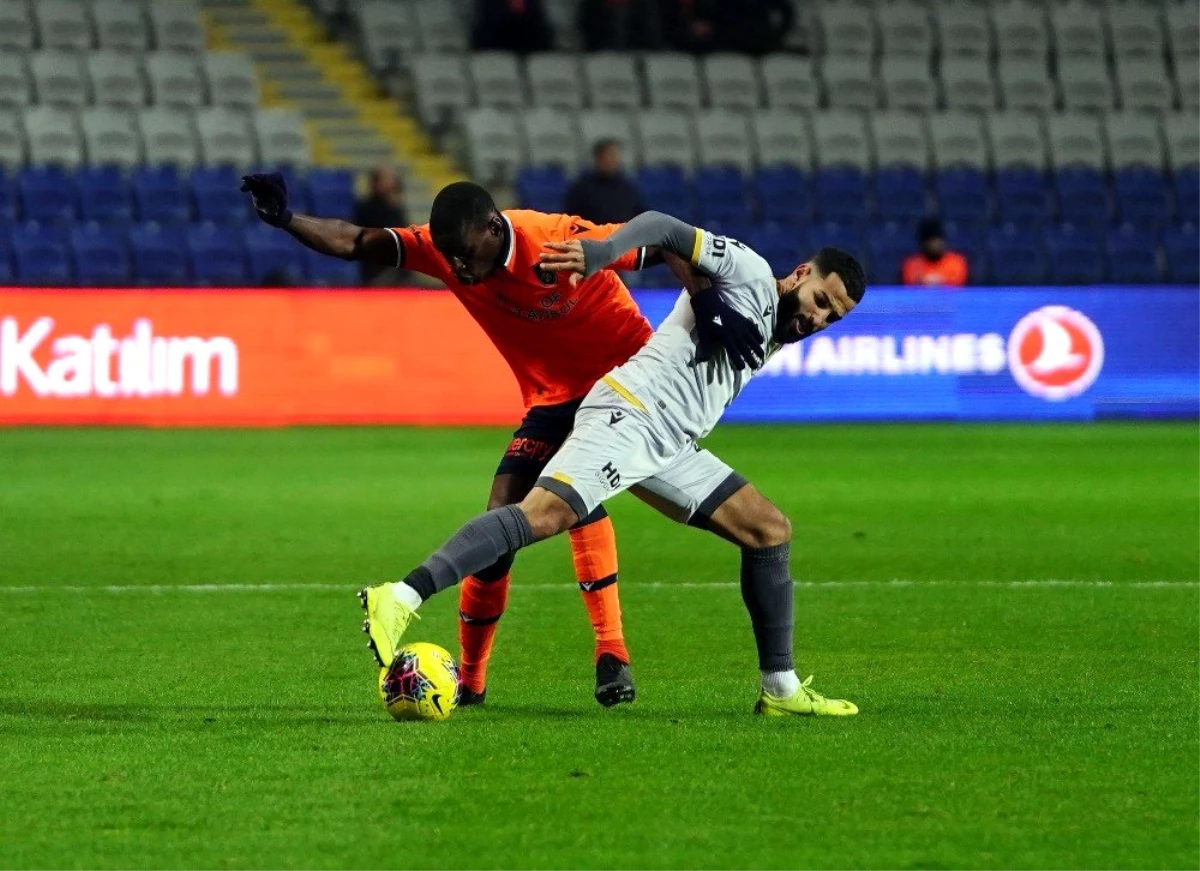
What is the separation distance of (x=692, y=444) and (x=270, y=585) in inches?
143

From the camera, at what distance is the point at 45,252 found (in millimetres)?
20438

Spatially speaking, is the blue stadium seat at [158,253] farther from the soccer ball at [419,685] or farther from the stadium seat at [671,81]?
the soccer ball at [419,685]

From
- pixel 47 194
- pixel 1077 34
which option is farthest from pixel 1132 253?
pixel 47 194

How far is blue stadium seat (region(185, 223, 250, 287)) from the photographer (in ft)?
68.4

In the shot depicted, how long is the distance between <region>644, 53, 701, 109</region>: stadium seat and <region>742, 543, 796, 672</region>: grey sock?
19233 millimetres

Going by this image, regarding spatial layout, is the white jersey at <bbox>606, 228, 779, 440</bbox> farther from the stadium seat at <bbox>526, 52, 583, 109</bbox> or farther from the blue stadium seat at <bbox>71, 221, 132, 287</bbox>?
the stadium seat at <bbox>526, 52, 583, 109</bbox>

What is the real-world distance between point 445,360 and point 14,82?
7797 mm

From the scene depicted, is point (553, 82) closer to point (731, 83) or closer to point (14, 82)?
point (731, 83)

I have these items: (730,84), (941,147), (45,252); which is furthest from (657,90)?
(45,252)

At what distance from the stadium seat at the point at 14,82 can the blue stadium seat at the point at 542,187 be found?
558 cm

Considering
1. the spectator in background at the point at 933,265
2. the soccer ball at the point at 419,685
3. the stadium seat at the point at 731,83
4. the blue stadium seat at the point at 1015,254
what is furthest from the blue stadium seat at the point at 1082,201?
the soccer ball at the point at 419,685

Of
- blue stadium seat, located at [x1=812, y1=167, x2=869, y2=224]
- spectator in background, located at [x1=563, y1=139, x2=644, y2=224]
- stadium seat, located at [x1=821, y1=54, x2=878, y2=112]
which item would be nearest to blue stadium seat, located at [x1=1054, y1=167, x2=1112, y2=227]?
blue stadium seat, located at [x1=812, y1=167, x2=869, y2=224]

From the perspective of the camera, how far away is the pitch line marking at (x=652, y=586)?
373 inches

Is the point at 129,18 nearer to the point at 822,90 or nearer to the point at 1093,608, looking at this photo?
the point at 822,90
